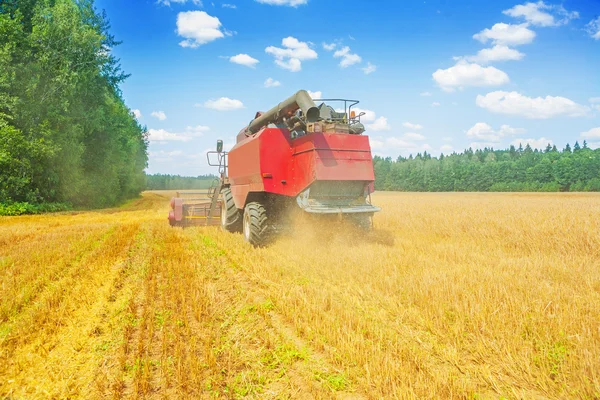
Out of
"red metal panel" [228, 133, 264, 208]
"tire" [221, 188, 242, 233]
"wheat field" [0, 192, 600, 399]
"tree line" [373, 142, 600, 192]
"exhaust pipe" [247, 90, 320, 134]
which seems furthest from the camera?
"tree line" [373, 142, 600, 192]

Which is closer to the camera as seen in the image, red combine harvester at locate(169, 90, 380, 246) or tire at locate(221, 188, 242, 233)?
red combine harvester at locate(169, 90, 380, 246)

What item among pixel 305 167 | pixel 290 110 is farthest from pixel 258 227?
pixel 290 110

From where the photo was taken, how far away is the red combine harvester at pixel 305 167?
7.03 m

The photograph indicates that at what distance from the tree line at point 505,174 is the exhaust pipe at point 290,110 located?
75299mm

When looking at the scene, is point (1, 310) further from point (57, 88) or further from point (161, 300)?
point (57, 88)

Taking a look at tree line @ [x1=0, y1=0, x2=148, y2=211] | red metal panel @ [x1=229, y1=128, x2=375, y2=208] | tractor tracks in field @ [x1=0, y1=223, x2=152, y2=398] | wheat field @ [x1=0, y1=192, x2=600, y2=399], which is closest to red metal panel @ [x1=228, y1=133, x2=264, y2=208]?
red metal panel @ [x1=229, y1=128, x2=375, y2=208]

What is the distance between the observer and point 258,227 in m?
7.62

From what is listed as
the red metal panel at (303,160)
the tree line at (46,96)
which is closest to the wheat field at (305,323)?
the red metal panel at (303,160)

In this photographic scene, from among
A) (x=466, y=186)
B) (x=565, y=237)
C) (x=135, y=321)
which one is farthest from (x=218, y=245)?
(x=466, y=186)

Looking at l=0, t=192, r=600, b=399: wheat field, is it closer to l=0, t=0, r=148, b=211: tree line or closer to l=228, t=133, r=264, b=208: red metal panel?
l=228, t=133, r=264, b=208: red metal panel

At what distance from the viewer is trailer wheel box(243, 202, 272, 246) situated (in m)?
7.64

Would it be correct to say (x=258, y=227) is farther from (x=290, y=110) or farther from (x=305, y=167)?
(x=290, y=110)

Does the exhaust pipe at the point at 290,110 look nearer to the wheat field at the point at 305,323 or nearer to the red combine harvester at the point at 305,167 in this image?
the red combine harvester at the point at 305,167

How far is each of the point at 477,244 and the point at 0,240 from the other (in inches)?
456
